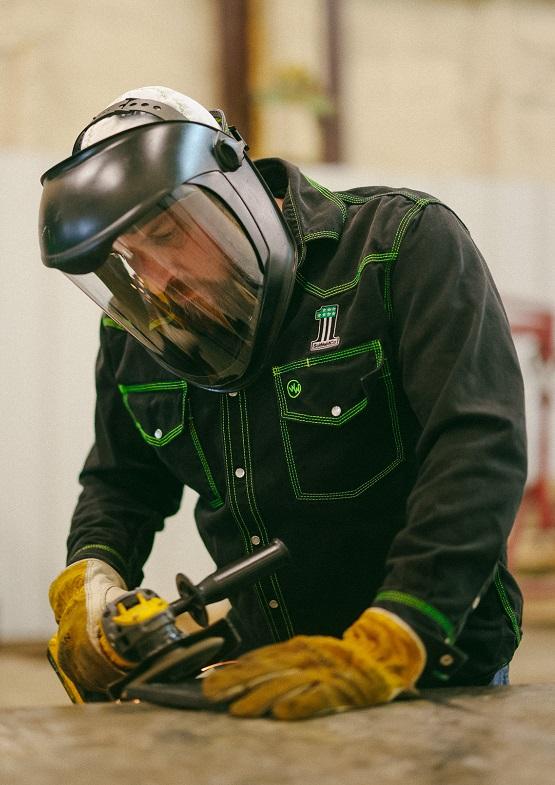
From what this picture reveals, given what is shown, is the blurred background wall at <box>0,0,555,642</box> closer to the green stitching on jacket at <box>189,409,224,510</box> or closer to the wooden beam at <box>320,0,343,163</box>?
the wooden beam at <box>320,0,343,163</box>

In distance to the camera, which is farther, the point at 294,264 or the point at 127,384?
the point at 127,384

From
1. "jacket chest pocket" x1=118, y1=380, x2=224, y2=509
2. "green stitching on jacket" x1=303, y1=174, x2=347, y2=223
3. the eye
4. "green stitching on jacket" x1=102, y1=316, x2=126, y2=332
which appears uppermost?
"green stitching on jacket" x1=303, y1=174, x2=347, y2=223

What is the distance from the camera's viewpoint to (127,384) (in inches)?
71.7

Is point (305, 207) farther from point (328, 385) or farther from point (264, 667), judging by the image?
point (264, 667)

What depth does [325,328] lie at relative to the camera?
1570 millimetres

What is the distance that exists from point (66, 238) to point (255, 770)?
30.9 inches

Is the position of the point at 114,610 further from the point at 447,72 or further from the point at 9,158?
the point at 447,72

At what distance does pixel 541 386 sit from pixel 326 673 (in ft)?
13.2

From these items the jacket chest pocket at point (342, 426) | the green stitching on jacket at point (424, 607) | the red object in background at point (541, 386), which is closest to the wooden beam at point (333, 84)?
the red object in background at point (541, 386)

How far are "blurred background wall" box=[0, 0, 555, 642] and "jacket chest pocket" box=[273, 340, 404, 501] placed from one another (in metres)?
2.78

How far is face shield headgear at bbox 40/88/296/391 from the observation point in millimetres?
1374

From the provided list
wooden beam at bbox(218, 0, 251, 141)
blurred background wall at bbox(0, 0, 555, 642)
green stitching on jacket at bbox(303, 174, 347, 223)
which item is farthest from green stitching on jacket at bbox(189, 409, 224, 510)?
wooden beam at bbox(218, 0, 251, 141)

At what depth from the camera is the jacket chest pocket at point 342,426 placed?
1520 millimetres

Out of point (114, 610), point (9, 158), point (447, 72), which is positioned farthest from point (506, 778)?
point (447, 72)
